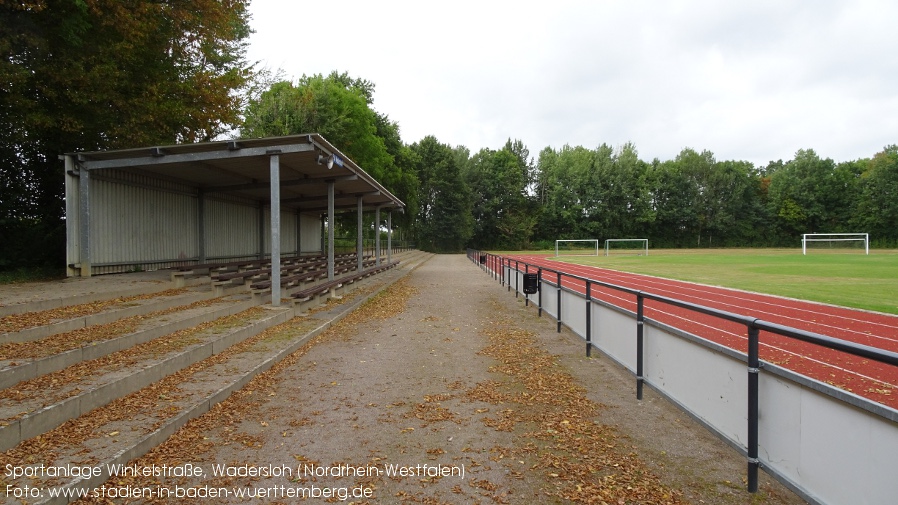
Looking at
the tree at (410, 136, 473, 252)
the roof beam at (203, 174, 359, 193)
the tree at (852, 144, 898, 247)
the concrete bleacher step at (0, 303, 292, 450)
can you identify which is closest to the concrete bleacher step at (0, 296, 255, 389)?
the concrete bleacher step at (0, 303, 292, 450)

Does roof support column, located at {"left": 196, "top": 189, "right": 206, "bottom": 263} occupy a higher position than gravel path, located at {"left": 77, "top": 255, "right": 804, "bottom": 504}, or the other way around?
roof support column, located at {"left": 196, "top": 189, "right": 206, "bottom": 263}

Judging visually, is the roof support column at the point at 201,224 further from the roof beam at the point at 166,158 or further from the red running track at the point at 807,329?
the red running track at the point at 807,329

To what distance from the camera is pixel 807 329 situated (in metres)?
9.95

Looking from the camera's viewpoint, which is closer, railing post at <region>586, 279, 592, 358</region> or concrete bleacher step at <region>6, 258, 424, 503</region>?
concrete bleacher step at <region>6, 258, 424, 503</region>

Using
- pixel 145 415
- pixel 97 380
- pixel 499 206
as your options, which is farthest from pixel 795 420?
pixel 499 206

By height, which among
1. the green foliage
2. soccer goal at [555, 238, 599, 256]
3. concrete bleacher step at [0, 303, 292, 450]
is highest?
the green foliage

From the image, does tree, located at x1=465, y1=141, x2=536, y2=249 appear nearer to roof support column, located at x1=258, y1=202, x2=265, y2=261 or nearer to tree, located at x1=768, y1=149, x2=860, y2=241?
tree, located at x1=768, y1=149, x2=860, y2=241

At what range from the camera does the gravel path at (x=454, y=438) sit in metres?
3.42

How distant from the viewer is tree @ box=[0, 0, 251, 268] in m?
10.5

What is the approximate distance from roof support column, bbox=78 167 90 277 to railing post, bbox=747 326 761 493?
12.6 meters

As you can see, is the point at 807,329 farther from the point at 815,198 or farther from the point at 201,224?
the point at 815,198

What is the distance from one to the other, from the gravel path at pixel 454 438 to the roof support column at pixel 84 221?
694 cm

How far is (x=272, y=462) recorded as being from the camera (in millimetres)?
3834

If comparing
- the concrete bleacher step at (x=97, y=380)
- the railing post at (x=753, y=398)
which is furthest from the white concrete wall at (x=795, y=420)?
the concrete bleacher step at (x=97, y=380)
